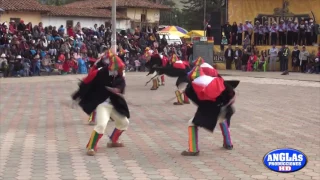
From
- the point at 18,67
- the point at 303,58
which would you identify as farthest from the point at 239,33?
the point at 18,67

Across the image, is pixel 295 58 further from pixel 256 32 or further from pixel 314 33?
pixel 256 32

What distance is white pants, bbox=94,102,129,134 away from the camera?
354 inches

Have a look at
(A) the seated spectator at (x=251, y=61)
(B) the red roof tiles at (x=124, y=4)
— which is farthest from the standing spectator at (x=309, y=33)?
(B) the red roof tiles at (x=124, y=4)

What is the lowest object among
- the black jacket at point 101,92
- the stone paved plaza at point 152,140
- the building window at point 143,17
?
the stone paved plaza at point 152,140

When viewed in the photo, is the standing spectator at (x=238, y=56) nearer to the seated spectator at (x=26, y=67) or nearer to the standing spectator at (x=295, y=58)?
the standing spectator at (x=295, y=58)

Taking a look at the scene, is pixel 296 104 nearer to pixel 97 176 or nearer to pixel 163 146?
pixel 163 146

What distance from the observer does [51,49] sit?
29016 millimetres

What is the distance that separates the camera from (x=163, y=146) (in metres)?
9.80

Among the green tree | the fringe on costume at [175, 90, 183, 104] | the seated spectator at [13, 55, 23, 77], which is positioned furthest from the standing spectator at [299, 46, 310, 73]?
the green tree

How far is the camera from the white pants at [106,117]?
8.98 metres

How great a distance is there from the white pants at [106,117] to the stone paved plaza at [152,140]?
1.37 feet

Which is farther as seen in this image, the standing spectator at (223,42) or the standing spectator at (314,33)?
the standing spectator at (223,42)

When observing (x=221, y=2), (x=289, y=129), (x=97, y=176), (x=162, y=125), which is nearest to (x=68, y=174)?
(x=97, y=176)

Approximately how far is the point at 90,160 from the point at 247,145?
9.42 ft
